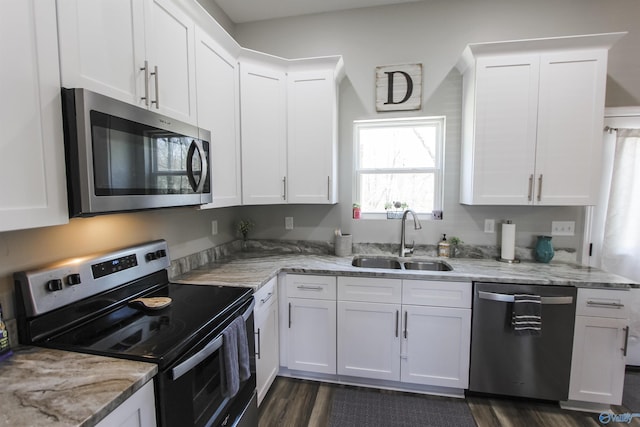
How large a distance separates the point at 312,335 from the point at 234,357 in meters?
0.95

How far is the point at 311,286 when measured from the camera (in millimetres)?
2225

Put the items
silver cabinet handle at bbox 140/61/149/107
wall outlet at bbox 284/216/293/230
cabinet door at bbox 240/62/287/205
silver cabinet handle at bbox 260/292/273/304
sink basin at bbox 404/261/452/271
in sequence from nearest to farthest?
silver cabinet handle at bbox 140/61/149/107 < silver cabinet handle at bbox 260/292/273/304 < cabinet door at bbox 240/62/287/205 < sink basin at bbox 404/261/452/271 < wall outlet at bbox 284/216/293/230

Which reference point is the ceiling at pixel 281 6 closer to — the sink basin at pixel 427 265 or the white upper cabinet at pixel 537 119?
the white upper cabinet at pixel 537 119

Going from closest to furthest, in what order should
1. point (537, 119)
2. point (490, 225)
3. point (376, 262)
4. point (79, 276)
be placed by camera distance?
point (79, 276) < point (537, 119) < point (490, 225) < point (376, 262)

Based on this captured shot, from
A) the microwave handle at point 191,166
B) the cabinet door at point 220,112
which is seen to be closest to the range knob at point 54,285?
the microwave handle at point 191,166

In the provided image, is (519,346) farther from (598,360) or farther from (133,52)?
(133,52)

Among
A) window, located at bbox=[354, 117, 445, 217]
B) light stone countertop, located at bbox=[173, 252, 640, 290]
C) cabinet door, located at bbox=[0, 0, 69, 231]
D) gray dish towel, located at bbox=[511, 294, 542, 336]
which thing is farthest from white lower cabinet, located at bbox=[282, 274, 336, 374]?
cabinet door, located at bbox=[0, 0, 69, 231]

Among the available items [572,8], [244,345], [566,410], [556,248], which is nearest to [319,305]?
[244,345]

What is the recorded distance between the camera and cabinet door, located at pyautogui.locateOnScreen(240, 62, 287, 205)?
231 cm

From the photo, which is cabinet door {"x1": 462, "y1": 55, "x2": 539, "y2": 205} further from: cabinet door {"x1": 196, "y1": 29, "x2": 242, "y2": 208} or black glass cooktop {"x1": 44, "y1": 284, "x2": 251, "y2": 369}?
black glass cooktop {"x1": 44, "y1": 284, "x2": 251, "y2": 369}

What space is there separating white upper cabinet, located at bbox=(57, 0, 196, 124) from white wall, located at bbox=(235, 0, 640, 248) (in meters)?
1.37

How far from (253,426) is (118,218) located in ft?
4.54

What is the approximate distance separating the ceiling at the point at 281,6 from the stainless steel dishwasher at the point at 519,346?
2.48 metres

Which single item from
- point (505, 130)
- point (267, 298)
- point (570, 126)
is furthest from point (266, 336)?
point (570, 126)
